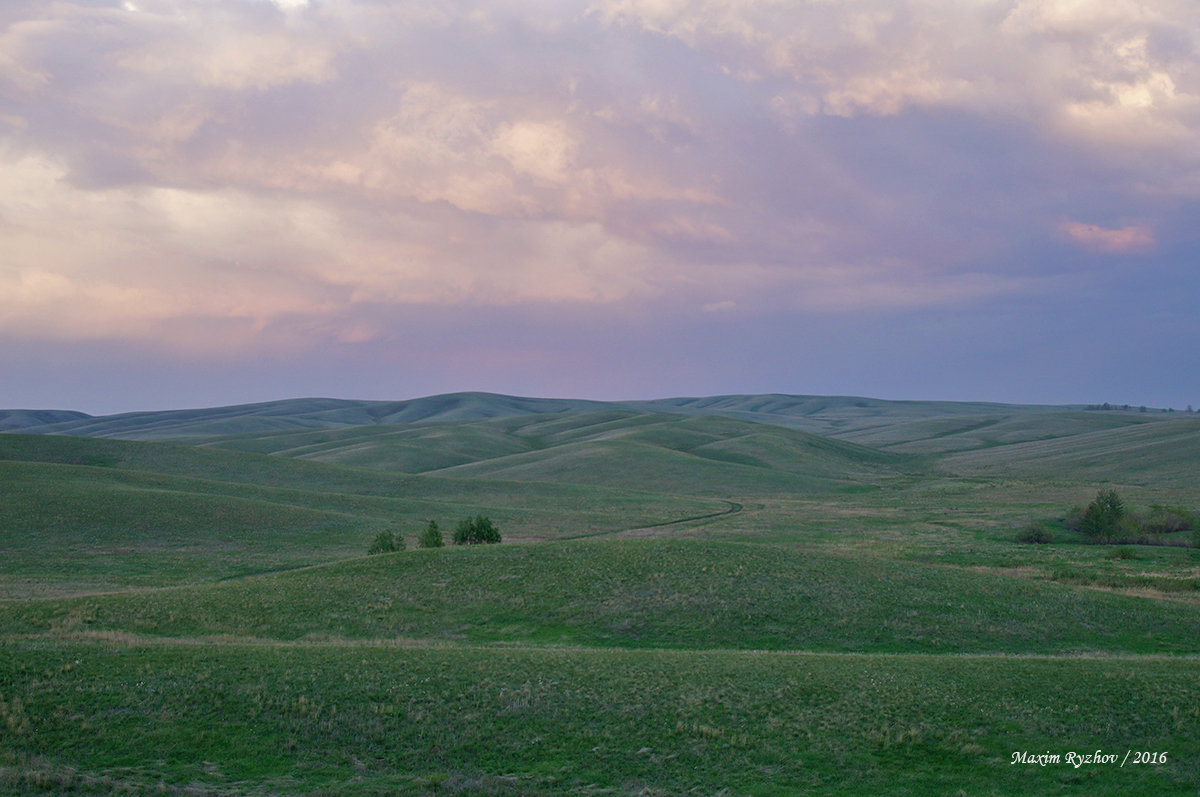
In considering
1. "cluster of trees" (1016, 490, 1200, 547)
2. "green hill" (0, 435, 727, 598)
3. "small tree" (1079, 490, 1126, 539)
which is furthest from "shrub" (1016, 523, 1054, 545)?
"green hill" (0, 435, 727, 598)

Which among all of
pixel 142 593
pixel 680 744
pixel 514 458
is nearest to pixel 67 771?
pixel 680 744

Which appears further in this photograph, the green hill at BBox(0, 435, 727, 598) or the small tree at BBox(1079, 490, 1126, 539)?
the small tree at BBox(1079, 490, 1126, 539)

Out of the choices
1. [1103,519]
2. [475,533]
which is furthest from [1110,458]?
[475,533]

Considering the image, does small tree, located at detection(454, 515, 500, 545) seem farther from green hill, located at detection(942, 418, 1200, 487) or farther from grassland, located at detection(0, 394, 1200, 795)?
green hill, located at detection(942, 418, 1200, 487)

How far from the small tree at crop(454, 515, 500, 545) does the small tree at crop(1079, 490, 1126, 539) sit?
4178cm

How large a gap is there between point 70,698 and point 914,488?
101m

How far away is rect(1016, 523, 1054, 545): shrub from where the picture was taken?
53469 mm

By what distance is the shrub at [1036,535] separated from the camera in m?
53.5

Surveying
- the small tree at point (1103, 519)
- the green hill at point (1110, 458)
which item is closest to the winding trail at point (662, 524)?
the small tree at point (1103, 519)

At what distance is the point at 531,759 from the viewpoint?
15.0 metres

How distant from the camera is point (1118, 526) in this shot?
174ft

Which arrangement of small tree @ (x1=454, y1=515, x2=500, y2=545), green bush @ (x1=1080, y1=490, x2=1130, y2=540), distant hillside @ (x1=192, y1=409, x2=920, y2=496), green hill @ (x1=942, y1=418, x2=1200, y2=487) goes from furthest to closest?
distant hillside @ (x1=192, y1=409, x2=920, y2=496) → green hill @ (x1=942, y1=418, x2=1200, y2=487) → green bush @ (x1=1080, y1=490, x2=1130, y2=540) → small tree @ (x1=454, y1=515, x2=500, y2=545)

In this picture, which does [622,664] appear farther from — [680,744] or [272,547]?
[272,547]

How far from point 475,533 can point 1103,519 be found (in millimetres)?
43676
